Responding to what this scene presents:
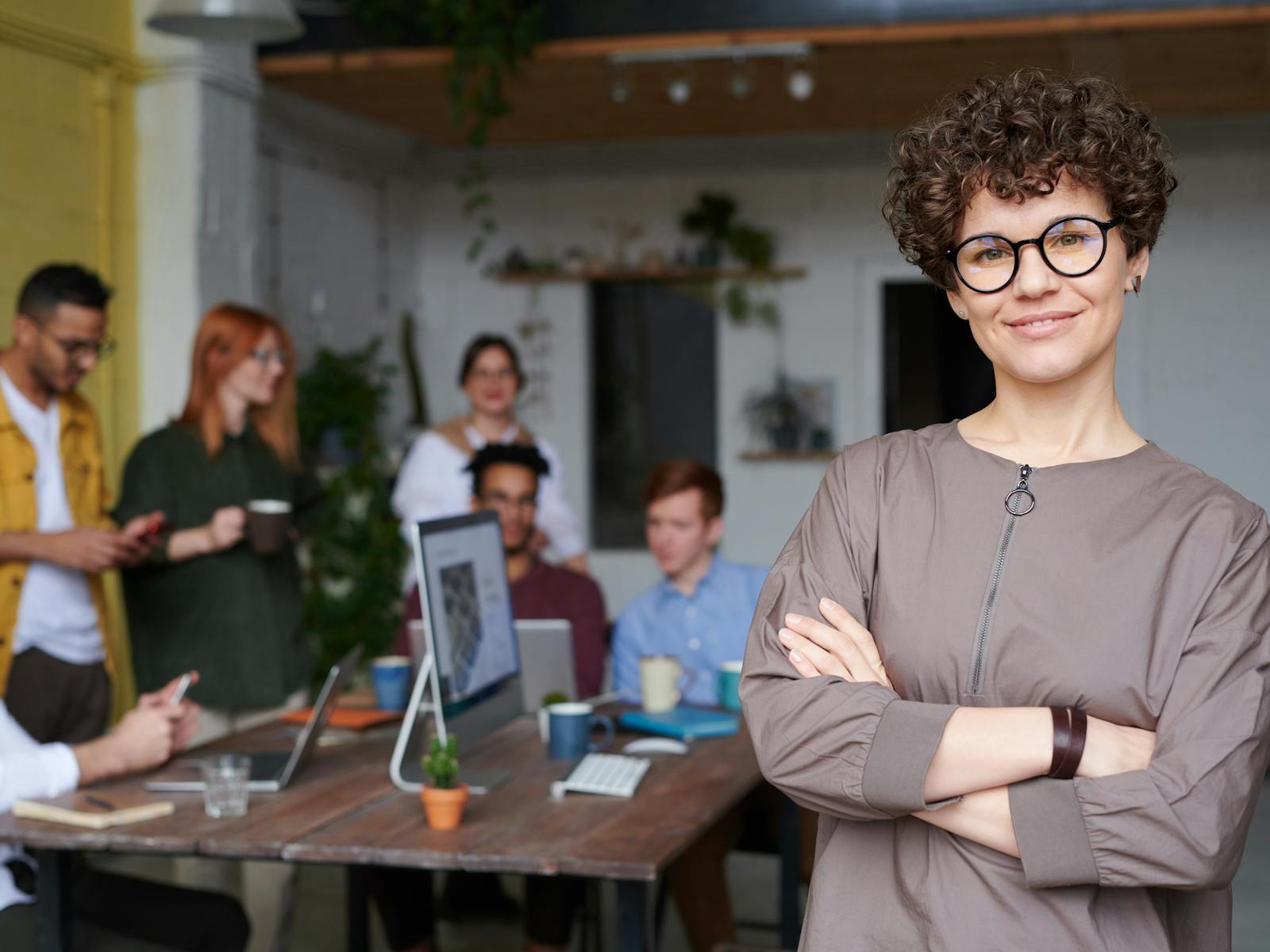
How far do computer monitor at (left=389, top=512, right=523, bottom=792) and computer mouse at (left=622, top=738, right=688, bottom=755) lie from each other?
0.25 m

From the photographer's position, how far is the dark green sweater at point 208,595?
346cm

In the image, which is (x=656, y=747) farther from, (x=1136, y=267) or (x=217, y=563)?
(x=1136, y=267)

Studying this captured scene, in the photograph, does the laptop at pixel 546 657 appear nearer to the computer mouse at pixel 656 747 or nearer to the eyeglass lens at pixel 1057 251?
the computer mouse at pixel 656 747

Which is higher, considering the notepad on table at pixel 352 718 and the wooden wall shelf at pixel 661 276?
the wooden wall shelf at pixel 661 276

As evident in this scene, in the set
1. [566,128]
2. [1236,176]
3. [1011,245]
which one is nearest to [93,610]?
[1011,245]

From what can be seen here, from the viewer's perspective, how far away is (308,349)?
6.75 m

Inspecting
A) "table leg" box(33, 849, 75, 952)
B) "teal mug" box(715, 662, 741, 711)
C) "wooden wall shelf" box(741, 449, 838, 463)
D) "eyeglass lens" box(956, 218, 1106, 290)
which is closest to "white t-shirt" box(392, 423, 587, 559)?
"teal mug" box(715, 662, 741, 711)

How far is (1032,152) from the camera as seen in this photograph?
4.21 feet

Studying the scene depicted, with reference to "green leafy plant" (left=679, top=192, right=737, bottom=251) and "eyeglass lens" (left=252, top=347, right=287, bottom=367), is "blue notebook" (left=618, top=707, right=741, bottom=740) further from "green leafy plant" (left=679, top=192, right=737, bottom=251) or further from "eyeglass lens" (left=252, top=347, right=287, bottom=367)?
"green leafy plant" (left=679, top=192, right=737, bottom=251)

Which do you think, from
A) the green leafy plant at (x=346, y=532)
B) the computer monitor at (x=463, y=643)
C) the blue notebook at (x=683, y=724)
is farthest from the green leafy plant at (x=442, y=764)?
the green leafy plant at (x=346, y=532)

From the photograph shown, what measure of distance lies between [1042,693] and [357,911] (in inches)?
87.8

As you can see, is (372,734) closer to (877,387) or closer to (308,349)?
(308,349)

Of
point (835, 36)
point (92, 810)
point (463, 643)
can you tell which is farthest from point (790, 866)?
point (835, 36)

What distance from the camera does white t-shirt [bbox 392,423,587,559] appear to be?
446 cm
